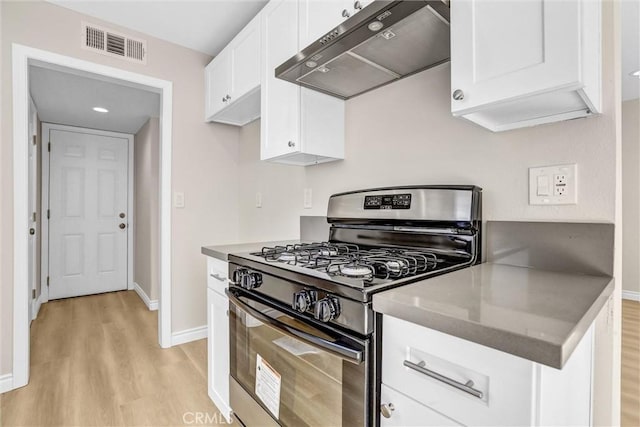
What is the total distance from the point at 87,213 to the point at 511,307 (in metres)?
4.87

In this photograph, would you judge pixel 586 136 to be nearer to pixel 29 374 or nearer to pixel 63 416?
Answer: pixel 63 416

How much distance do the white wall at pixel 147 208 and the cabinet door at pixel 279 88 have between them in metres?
2.06

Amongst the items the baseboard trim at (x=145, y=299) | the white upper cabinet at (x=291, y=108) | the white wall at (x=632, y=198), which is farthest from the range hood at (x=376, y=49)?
the white wall at (x=632, y=198)

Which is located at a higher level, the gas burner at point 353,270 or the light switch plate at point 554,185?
the light switch plate at point 554,185

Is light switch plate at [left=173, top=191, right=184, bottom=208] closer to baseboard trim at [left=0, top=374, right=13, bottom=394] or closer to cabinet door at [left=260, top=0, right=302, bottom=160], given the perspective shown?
cabinet door at [left=260, top=0, right=302, bottom=160]

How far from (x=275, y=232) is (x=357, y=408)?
1.72 metres

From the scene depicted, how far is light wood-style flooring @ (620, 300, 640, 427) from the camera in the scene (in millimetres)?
1604

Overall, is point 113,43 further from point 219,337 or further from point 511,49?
point 511,49

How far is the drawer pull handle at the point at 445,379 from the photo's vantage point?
621 millimetres

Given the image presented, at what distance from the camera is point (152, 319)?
10.6ft

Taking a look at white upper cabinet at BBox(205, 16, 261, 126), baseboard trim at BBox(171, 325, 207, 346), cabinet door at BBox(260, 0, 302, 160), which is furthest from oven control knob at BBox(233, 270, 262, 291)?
baseboard trim at BBox(171, 325, 207, 346)

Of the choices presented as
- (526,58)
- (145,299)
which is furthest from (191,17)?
(145,299)

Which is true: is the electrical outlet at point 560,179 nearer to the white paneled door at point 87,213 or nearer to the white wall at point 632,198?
the white wall at point 632,198

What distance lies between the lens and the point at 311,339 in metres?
0.94
